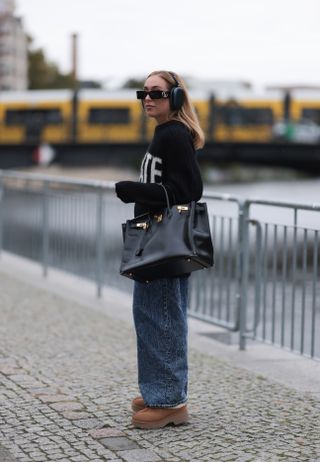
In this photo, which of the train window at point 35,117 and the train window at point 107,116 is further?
the train window at point 107,116

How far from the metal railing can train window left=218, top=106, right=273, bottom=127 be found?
41.9m

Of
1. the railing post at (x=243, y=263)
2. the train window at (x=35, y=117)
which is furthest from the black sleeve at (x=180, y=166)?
the train window at (x=35, y=117)

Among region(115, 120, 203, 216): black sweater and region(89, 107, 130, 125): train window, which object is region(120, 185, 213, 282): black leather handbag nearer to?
region(115, 120, 203, 216): black sweater

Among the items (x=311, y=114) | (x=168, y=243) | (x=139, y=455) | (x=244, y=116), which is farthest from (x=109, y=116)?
(x=139, y=455)

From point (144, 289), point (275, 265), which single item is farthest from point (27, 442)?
point (275, 265)

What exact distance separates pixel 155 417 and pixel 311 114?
5323 cm

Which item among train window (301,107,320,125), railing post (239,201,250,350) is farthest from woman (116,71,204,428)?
train window (301,107,320,125)

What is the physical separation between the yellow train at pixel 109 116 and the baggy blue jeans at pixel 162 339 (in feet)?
154

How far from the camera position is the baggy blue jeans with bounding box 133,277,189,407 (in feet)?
15.9

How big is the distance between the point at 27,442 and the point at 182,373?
807 millimetres

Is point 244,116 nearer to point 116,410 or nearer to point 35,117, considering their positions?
point 35,117

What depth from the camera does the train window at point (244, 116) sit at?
2108 inches

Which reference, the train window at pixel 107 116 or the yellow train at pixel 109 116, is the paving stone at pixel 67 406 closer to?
the yellow train at pixel 109 116

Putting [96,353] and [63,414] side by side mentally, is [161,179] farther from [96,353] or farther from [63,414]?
[96,353]
